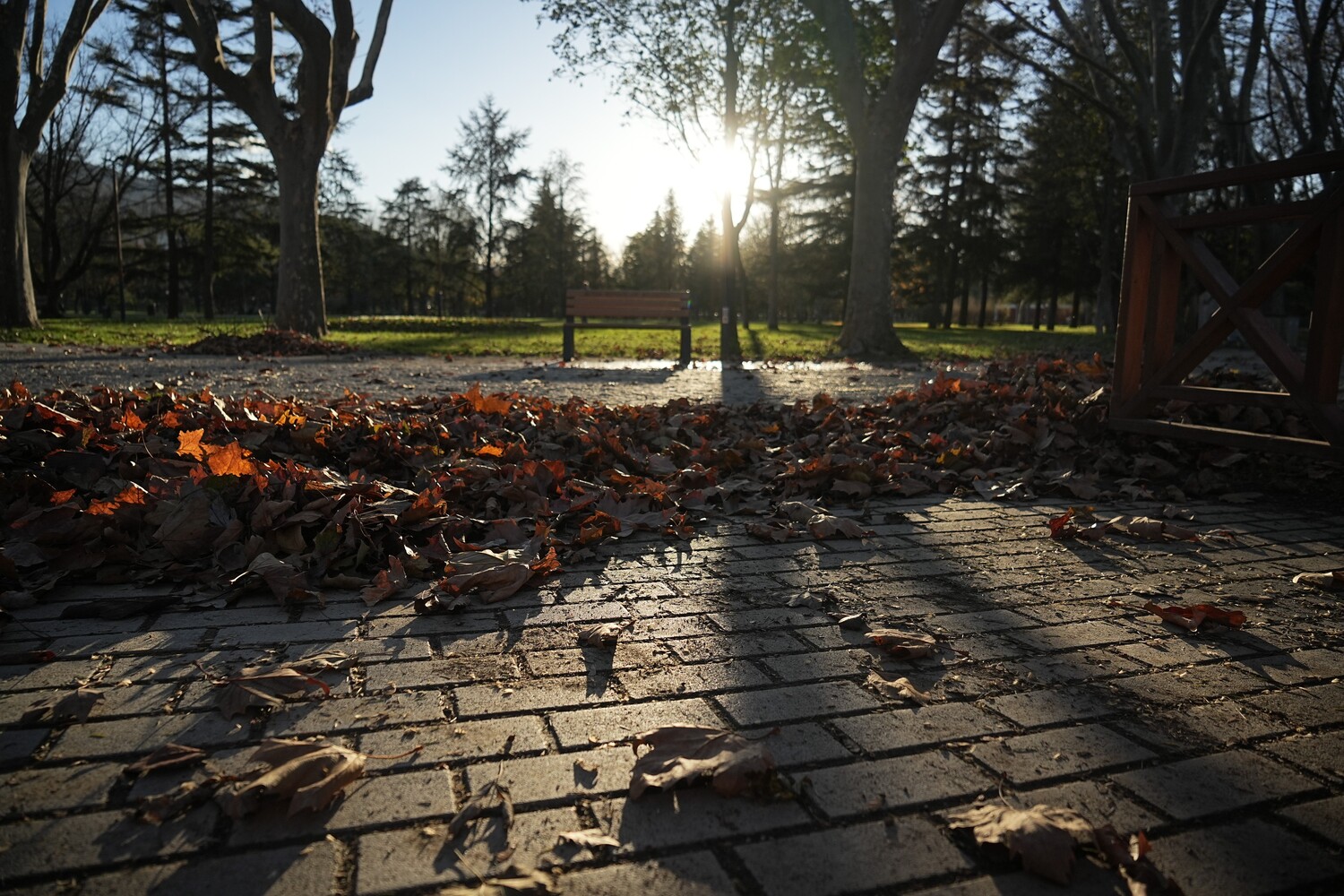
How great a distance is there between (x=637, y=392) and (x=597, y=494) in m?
4.88

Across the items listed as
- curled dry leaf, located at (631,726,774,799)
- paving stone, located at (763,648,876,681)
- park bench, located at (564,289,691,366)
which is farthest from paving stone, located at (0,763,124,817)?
park bench, located at (564,289,691,366)

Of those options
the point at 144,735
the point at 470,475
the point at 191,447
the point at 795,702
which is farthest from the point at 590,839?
the point at 191,447

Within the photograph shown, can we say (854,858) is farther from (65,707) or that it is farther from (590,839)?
(65,707)

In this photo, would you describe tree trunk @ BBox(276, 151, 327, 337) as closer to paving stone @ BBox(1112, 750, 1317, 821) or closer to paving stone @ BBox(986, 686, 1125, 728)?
paving stone @ BBox(986, 686, 1125, 728)

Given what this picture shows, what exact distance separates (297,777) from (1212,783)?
6.03 feet

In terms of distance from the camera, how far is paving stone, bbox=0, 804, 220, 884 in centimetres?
145

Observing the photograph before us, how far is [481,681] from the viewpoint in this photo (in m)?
2.22

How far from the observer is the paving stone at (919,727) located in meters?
1.92

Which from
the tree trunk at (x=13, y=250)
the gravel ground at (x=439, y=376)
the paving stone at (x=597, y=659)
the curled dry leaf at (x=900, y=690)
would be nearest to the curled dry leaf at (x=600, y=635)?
the paving stone at (x=597, y=659)

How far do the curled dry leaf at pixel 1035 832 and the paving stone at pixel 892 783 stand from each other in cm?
8

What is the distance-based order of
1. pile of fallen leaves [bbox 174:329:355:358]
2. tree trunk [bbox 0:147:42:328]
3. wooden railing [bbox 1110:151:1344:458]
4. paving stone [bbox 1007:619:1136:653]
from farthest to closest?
1. tree trunk [bbox 0:147:42:328]
2. pile of fallen leaves [bbox 174:329:355:358]
3. wooden railing [bbox 1110:151:1344:458]
4. paving stone [bbox 1007:619:1136:653]

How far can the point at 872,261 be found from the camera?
49.4 ft

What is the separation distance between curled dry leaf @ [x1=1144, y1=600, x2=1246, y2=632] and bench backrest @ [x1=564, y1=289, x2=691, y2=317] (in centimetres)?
1142

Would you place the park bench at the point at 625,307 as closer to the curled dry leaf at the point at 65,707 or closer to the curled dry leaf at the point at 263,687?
the curled dry leaf at the point at 263,687
